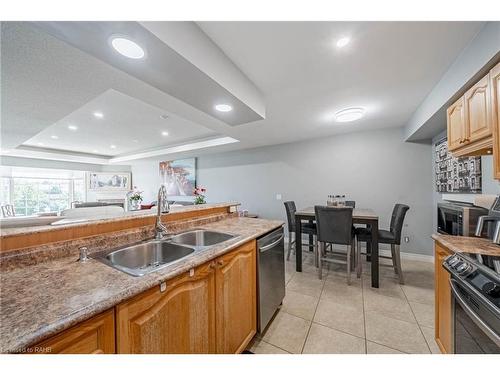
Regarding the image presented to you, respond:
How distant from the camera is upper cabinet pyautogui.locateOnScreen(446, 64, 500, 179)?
4.04 feet

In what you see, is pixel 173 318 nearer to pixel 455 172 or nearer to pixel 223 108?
pixel 223 108

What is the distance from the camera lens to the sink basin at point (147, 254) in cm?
119

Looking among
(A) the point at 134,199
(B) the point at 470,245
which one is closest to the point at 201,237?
(B) the point at 470,245

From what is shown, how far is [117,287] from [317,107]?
272 centimetres

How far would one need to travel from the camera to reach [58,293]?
0.70 m

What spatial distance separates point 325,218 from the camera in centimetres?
258

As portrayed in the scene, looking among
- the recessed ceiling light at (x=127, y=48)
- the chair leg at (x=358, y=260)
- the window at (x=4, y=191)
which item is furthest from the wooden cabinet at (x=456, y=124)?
the window at (x=4, y=191)

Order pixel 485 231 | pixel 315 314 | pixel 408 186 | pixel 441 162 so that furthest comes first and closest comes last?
pixel 408 186, pixel 441 162, pixel 315 314, pixel 485 231

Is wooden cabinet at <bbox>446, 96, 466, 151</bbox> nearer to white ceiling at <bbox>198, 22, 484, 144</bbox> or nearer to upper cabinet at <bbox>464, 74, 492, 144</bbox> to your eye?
upper cabinet at <bbox>464, 74, 492, 144</bbox>

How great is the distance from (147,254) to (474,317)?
6.11ft

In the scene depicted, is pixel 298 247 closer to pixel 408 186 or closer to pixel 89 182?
pixel 408 186

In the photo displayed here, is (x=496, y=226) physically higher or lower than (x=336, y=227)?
higher

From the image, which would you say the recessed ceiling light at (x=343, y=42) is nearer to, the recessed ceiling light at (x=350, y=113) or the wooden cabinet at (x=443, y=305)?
the recessed ceiling light at (x=350, y=113)

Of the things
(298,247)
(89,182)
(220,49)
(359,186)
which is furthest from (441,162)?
(89,182)
